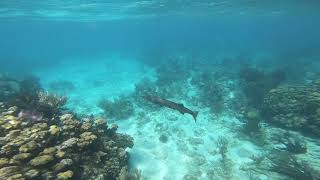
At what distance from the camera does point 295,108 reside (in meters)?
13.5

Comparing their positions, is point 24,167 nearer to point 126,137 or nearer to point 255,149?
point 126,137

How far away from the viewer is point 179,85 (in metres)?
21.5

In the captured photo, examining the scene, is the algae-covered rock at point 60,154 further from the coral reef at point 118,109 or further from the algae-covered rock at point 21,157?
the coral reef at point 118,109

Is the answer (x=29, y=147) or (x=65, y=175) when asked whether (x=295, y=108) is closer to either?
(x=65, y=175)

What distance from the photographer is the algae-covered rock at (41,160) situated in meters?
6.11

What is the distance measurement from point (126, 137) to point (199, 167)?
120 inches

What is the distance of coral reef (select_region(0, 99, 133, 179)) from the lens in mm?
6133

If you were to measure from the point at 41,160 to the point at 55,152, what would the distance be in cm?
53

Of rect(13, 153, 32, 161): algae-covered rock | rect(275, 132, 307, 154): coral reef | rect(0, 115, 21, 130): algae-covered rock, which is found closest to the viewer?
rect(13, 153, 32, 161): algae-covered rock

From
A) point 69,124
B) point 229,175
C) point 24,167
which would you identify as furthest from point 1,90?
point 229,175

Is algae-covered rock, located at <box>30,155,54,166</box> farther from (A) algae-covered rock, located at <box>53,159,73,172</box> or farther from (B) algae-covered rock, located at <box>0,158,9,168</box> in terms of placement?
(B) algae-covered rock, located at <box>0,158,9,168</box>

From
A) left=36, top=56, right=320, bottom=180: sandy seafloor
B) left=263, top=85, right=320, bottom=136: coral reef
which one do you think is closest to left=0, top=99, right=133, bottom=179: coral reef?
left=36, top=56, right=320, bottom=180: sandy seafloor

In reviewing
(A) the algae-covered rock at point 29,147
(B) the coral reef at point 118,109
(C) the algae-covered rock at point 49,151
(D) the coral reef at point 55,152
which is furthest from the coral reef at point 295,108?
(A) the algae-covered rock at point 29,147

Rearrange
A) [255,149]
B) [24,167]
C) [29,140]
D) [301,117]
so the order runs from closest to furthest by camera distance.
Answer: [24,167] < [29,140] < [255,149] < [301,117]
